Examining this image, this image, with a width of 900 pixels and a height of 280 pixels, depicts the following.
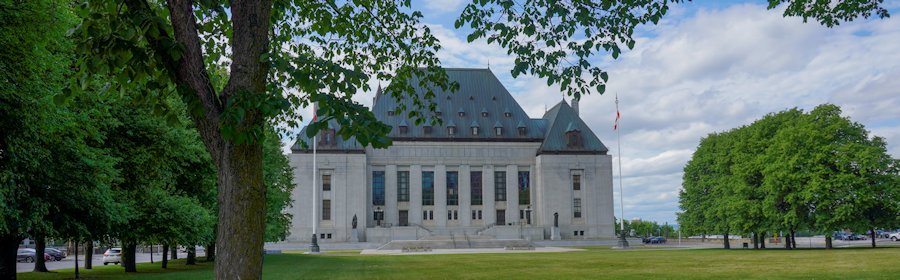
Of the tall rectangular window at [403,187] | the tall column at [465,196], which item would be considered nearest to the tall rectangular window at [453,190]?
the tall column at [465,196]

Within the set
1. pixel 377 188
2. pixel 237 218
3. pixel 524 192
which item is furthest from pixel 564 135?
pixel 237 218

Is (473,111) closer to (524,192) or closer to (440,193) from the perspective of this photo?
(440,193)

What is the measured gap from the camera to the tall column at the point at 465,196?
10138cm

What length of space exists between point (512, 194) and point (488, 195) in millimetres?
3580

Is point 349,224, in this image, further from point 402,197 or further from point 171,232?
point 171,232

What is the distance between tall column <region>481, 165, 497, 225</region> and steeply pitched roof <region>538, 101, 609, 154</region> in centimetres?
822

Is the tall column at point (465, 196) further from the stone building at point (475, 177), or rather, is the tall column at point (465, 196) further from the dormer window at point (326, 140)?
the dormer window at point (326, 140)

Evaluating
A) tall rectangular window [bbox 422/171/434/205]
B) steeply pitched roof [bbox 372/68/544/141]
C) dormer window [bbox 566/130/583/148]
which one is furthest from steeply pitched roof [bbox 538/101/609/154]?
tall rectangular window [bbox 422/171/434/205]

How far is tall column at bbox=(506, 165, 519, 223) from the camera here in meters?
102

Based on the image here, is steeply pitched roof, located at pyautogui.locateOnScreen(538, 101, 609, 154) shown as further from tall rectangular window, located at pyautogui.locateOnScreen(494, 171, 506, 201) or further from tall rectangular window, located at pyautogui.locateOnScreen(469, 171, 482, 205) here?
tall rectangular window, located at pyautogui.locateOnScreen(469, 171, 482, 205)

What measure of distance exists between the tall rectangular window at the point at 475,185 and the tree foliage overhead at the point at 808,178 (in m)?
41.9

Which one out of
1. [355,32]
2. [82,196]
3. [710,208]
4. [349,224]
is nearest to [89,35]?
[355,32]

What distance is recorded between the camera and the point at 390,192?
100625mm

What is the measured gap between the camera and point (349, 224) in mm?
96438
